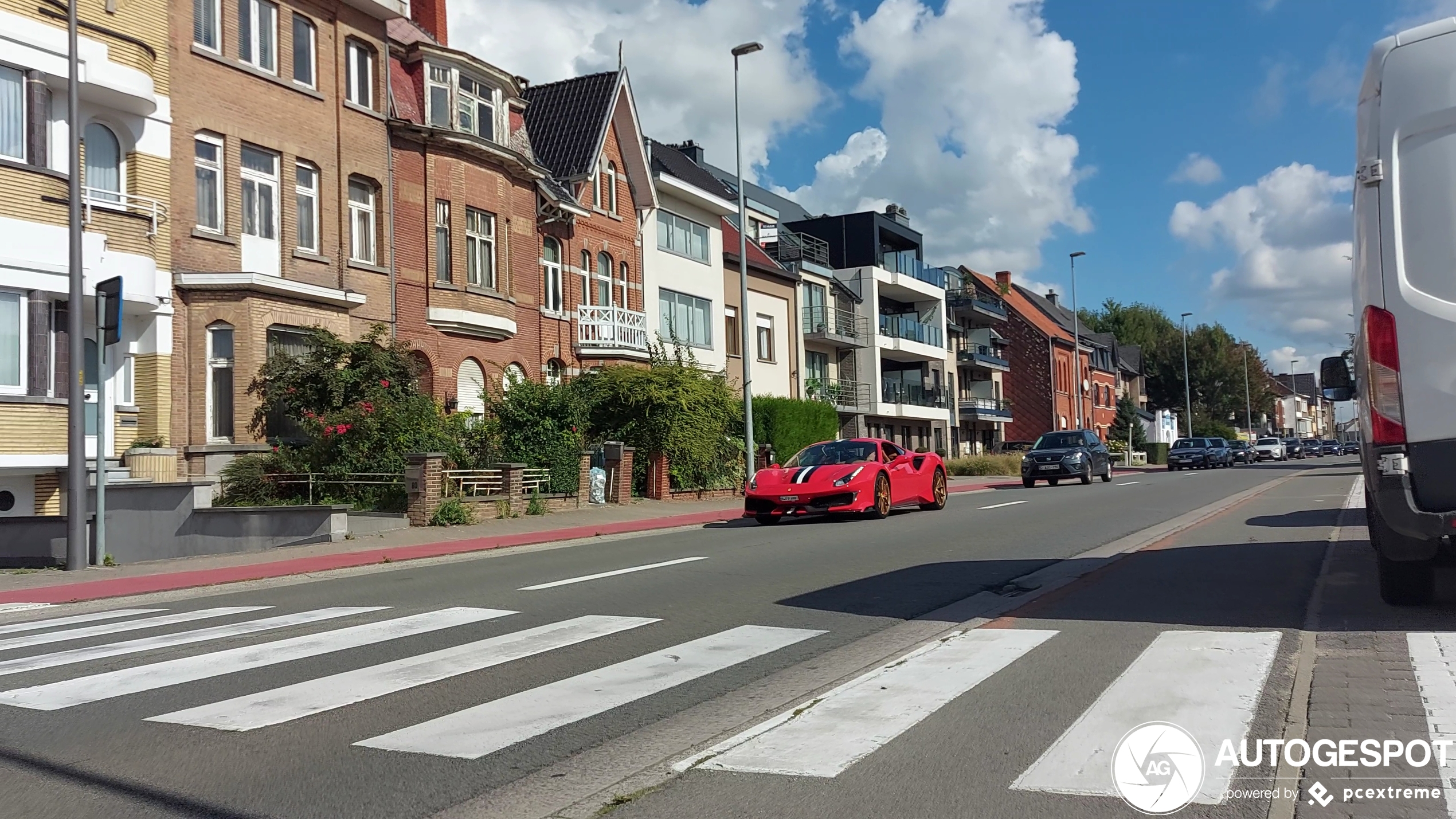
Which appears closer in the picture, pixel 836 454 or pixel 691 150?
pixel 836 454

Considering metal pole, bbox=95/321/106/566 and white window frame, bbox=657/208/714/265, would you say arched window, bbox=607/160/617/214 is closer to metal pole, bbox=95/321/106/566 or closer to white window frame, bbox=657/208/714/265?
white window frame, bbox=657/208/714/265

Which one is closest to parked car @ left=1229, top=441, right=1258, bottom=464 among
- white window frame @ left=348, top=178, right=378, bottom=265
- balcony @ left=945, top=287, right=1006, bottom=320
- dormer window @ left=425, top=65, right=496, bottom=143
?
balcony @ left=945, top=287, right=1006, bottom=320

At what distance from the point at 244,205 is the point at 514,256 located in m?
7.92

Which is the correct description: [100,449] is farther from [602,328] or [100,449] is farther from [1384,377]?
[602,328]

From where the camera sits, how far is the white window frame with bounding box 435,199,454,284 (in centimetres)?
2675

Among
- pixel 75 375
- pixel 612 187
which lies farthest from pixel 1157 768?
pixel 612 187

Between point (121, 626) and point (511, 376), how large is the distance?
640 inches

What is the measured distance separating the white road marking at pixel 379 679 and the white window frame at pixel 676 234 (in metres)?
29.5

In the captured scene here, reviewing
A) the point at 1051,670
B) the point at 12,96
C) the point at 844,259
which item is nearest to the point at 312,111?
the point at 12,96

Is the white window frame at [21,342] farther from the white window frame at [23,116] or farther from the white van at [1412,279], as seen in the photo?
the white van at [1412,279]

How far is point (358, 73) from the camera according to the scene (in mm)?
25469

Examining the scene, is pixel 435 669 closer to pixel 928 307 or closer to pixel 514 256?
pixel 514 256

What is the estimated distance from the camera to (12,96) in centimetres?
1823

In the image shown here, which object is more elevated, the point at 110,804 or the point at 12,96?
the point at 12,96
